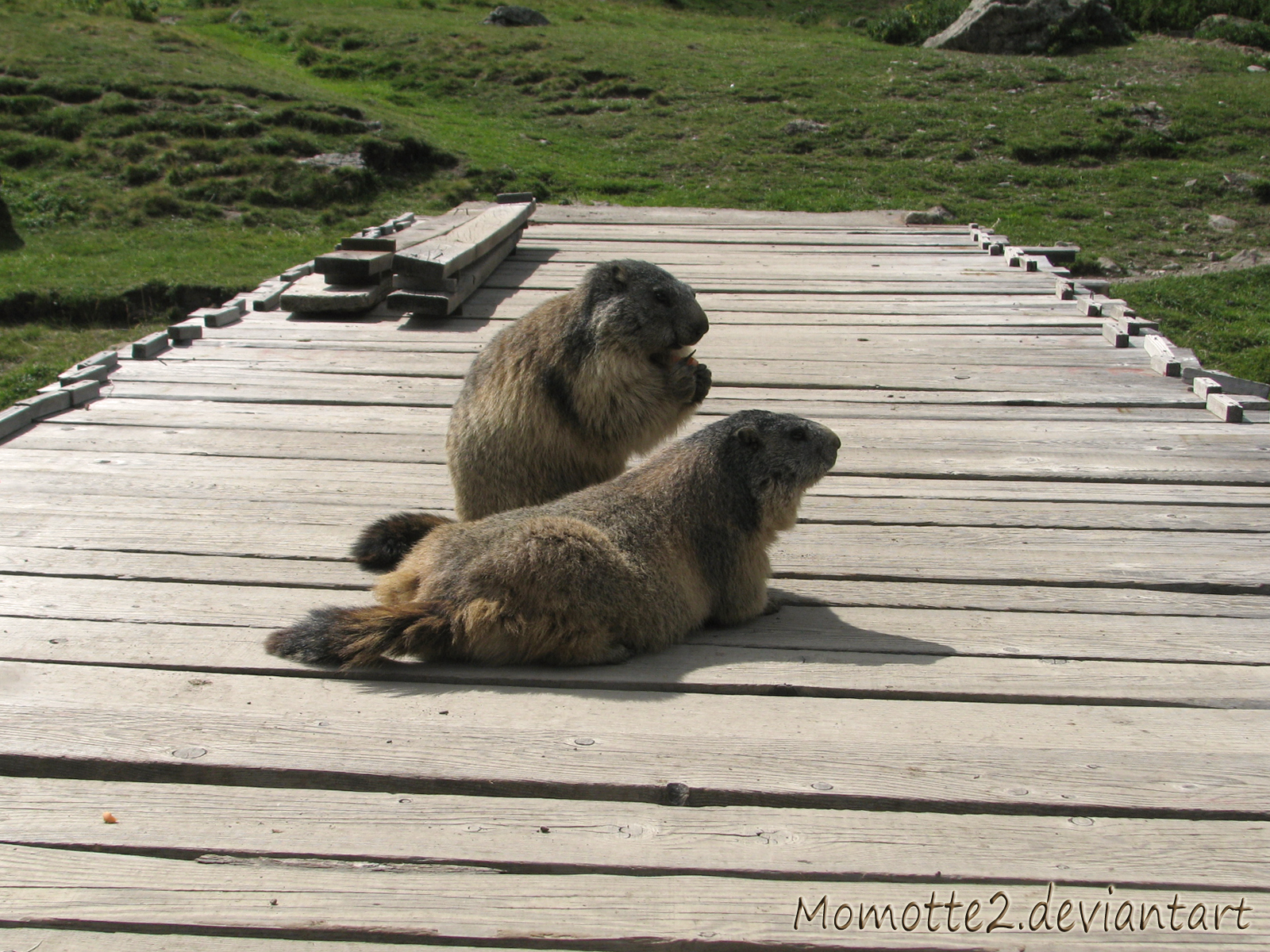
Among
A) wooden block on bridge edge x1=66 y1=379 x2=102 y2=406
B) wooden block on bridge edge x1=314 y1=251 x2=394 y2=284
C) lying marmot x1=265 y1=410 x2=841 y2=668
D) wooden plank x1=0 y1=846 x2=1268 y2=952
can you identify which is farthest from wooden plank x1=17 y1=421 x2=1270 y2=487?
wooden plank x1=0 y1=846 x2=1268 y2=952

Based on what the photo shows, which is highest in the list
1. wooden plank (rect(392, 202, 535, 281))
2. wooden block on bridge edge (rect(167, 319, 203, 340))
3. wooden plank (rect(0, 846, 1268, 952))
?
wooden plank (rect(392, 202, 535, 281))

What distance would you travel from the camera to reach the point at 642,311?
17.8 feet

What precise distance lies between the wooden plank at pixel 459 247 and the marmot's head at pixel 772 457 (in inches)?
164

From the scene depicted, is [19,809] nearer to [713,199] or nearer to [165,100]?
[713,199]

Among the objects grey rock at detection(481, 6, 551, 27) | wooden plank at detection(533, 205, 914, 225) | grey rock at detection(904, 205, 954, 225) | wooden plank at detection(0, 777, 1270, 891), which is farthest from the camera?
grey rock at detection(481, 6, 551, 27)

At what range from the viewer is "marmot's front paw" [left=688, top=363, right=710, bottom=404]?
5406 millimetres

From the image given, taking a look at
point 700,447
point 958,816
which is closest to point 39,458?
point 700,447

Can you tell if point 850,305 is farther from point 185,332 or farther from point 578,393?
point 185,332

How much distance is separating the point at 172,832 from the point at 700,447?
247cm

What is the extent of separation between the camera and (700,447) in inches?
178

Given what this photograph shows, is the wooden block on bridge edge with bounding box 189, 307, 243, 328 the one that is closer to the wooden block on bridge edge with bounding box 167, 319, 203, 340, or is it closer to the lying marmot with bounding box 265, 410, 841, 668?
the wooden block on bridge edge with bounding box 167, 319, 203, 340

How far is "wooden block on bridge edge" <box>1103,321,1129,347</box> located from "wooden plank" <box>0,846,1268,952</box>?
5707mm

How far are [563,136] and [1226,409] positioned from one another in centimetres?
1648

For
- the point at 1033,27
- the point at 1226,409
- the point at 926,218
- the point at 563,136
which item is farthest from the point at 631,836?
the point at 1033,27
